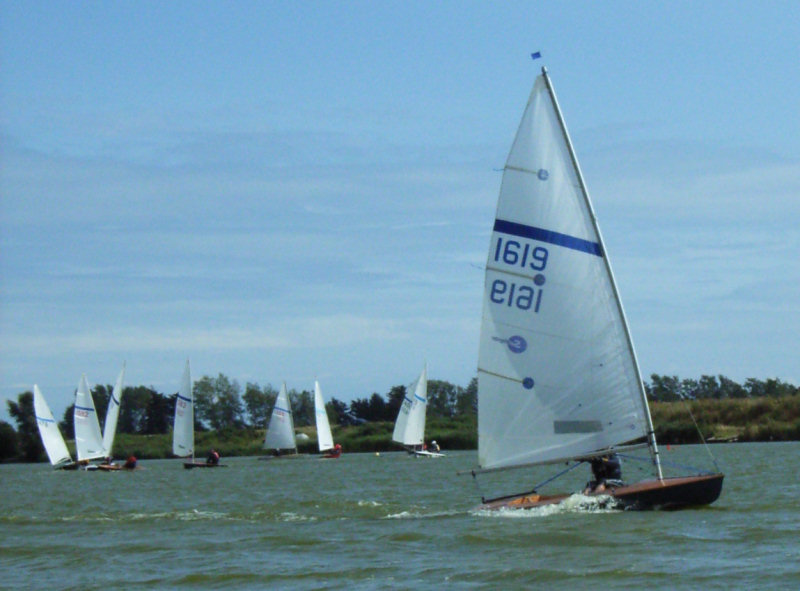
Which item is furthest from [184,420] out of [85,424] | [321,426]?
[321,426]

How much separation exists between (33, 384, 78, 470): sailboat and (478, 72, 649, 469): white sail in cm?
4829

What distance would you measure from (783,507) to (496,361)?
715 centimetres

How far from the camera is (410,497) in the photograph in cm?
3238

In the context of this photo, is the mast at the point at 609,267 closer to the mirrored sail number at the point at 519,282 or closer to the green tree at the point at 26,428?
the mirrored sail number at the point at 519,282

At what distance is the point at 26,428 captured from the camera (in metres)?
97.2

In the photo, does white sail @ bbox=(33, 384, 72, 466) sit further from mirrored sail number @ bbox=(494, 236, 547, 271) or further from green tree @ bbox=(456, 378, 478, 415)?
green tree @ bbox=(456, 378, 478, 415)

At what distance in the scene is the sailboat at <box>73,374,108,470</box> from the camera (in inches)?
2549

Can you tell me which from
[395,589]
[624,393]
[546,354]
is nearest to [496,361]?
[546,354]

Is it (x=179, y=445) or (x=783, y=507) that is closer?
(x=783, y=507)

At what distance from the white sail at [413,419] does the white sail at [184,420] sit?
1264 centimetres

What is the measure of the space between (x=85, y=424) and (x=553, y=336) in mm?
47153

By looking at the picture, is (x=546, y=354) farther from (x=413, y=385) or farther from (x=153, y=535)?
(x=413, y=385)

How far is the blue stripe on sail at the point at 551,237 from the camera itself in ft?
71.8

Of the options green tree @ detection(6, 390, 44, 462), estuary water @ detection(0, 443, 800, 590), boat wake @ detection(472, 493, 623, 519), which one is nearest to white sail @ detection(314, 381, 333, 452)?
green tree @ detection(6, 390, 44, 462)
